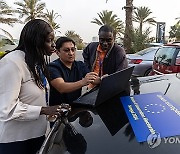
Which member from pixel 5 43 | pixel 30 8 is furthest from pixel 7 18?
pixel 30 8

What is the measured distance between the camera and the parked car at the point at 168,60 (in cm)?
711

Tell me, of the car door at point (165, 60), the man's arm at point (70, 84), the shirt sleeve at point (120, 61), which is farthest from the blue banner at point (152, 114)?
the car door at point (165, 60)

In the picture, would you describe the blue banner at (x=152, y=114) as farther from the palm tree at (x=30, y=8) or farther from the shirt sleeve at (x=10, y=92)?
the palm tree at (x=30, y=8)

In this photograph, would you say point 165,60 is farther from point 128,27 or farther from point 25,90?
point 128,27

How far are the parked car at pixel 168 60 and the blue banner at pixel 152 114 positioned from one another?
16.6 ft

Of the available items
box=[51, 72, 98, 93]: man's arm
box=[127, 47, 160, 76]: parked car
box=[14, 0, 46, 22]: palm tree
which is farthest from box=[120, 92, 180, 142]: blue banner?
box=[14, 0, 46, 22]: palm tree

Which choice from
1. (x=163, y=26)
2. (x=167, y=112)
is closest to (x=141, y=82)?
(x=167, y=112)

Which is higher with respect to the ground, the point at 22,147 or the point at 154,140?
the point at 154,140

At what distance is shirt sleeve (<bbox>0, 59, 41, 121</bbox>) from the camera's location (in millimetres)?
1729

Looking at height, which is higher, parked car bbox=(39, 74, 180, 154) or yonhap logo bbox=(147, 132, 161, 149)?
yonhap logo bbox=(147, 132, 161, 149)

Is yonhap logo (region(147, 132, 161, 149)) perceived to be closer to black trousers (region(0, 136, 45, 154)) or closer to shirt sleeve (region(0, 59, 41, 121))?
shirt sleeve (region(0, 59, 41, 121))

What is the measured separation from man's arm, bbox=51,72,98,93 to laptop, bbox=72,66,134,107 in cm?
10

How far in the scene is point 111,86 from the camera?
6.98 feet

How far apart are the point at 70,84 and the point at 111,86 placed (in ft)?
1.06
